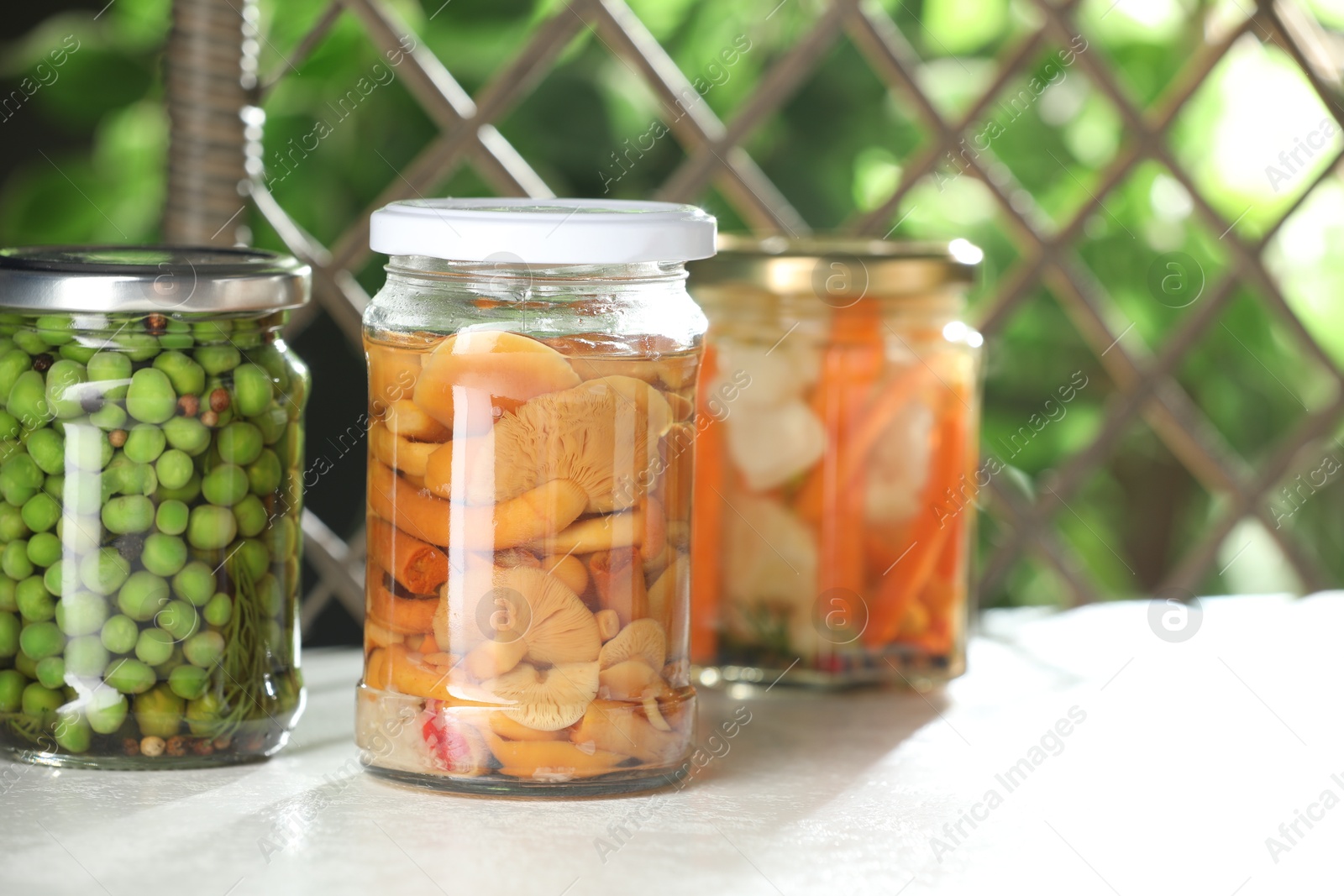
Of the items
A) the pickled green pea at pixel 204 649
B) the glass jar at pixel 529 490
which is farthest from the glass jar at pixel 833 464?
the pickled green pea at pixel 204 649

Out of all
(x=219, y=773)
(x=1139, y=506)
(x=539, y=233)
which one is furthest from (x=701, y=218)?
(x=1139, y=506)

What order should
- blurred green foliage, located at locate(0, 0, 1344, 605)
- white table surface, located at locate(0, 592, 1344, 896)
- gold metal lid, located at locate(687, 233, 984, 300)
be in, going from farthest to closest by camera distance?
1. blurred green foliage, located at locate(0, 0, 1344, 605)
2. gold metal lid, located at locate(687, 233, 984, 300)
3. white table surface, located at locate(0, 592, 1344, 896)

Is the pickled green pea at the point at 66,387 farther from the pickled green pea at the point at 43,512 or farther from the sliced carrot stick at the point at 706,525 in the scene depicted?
the sliced carrot stick at the point at 706,525

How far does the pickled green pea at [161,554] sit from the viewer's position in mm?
525

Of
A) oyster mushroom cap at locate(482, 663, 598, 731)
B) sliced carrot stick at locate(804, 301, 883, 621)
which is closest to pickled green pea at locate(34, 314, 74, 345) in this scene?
oyster mushroom cap at locate(482, 663, 598, 731)

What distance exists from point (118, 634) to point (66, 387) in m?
0.10

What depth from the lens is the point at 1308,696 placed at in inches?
28.0

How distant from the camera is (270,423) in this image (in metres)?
0.56

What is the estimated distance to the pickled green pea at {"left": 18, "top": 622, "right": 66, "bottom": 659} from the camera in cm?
53

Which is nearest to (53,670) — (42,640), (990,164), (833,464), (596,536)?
(42,640)

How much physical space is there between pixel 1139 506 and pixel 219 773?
1.06m

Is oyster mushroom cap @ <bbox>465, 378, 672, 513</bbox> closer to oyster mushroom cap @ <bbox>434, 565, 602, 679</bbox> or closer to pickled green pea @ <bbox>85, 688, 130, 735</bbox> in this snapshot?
oyster mushroom cap @ <bbox>434, 565, 602, 679</bbox>

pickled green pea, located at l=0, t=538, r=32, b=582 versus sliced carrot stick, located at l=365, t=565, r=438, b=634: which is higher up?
pickled green pea, located at l=0, t=538, r=32, b=582

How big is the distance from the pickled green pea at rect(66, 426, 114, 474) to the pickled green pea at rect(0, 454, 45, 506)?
19mm
